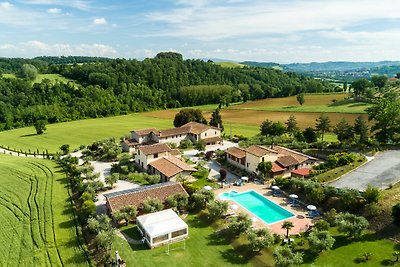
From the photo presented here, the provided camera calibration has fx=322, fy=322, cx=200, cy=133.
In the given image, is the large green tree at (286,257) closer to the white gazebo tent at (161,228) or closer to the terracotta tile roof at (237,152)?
the white gazebo tent at (161,228)

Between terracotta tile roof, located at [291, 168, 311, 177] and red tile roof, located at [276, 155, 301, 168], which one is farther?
red tile roof, located at [276, 155, 301, 168]

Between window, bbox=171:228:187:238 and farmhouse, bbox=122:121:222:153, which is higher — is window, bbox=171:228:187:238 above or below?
below

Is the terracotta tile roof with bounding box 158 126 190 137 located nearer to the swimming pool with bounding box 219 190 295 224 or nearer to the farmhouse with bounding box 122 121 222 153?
the farmhouse with bounding box 122 121 222 153

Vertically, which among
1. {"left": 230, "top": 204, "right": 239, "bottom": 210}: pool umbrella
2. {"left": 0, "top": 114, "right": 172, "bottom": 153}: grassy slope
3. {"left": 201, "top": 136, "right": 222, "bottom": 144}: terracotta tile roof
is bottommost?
{"left": 230, "top": 204, "right": 239, "bottom": 210}: pool umbrella

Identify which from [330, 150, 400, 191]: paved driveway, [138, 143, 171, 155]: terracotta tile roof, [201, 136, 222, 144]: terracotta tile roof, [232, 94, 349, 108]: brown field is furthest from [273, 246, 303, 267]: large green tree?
[232, 94, 349, 108]: brown field

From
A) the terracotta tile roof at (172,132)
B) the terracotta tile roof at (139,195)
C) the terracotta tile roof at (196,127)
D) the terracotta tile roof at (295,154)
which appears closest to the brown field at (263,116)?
the terracotta tile roof at (196,127)

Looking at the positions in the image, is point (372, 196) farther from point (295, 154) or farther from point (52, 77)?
point (52, 77)
